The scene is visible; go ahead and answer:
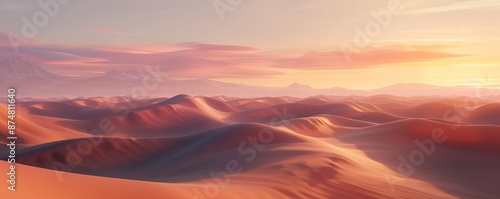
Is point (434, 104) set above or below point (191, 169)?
above

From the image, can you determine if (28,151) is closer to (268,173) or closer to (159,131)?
(268,173)

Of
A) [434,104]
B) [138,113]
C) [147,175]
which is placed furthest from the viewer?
[434,104]

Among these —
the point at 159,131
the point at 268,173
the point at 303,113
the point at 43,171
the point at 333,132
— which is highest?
the point at 303,113

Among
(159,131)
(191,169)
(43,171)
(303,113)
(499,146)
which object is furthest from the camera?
(303,113)

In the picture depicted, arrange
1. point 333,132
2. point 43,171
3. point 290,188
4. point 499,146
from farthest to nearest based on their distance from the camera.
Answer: point 333,132 → point 499,146 → point 290,188 → point 43,171

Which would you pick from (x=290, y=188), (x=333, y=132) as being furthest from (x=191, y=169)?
(x=333, y=132)

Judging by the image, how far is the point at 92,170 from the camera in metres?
25.4

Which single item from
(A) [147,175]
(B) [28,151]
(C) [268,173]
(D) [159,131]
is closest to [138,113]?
(D) [159,131]

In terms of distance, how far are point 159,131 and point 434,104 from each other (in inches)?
2489

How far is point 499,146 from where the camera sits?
2719cm

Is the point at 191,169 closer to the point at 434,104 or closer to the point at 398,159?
the point at 398,159

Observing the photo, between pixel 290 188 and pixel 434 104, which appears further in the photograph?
pixel 434 104

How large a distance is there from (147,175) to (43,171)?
12.7 meters

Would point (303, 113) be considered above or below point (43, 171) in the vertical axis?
above
